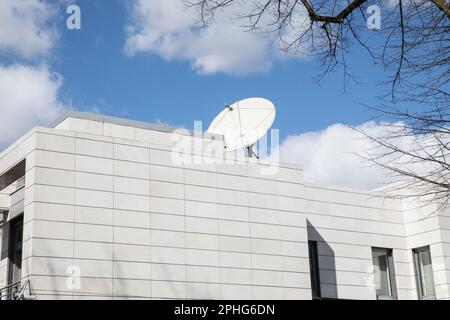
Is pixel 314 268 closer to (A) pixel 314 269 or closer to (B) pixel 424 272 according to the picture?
(A) pixel 314 269

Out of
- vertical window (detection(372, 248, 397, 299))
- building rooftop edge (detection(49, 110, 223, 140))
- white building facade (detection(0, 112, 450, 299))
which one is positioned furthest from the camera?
vertical window (detection(372, 248, 397, 299))

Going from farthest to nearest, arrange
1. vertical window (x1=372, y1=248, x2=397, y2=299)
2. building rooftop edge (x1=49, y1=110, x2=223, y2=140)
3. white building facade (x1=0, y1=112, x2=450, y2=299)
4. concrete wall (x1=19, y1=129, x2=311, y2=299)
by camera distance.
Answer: vertical window (x1=372, y1=248, x2=397, y2=299) < building rooftop edge (x1=49, y1=110, x2=223, y2=140) < white building facade (x1=0, y1=112, x2=450, y2=299) < concrete wall (x1=19, y1=129, x2=311, y2=299)

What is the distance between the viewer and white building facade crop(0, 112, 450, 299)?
20234 millimetres

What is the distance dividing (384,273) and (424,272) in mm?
1572

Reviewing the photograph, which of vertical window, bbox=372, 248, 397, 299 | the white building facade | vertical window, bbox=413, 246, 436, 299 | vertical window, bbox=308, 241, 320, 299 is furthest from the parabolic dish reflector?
vertical window, bbox=413, 246, 436, 299

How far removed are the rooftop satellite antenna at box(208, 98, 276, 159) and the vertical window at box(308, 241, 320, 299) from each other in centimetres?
416

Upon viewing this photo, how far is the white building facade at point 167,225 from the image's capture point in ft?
66.4

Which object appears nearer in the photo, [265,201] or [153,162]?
[153,162]

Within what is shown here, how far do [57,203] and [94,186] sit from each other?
1.30m

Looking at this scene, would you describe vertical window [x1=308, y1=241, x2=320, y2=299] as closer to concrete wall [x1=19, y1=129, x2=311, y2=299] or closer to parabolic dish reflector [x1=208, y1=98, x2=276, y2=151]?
concrete wall [x1=19, y1=129, x2=311, y2=299]

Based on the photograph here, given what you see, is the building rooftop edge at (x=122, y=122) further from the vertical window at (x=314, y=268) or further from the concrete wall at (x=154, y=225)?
the vertical window at (x=314, y=268)
